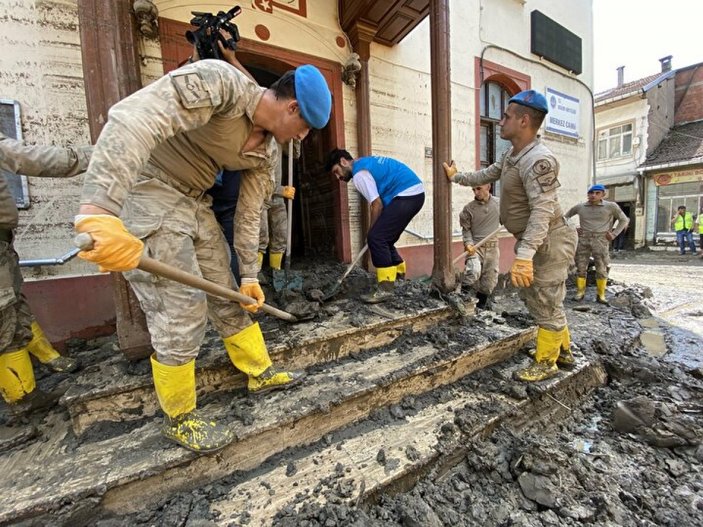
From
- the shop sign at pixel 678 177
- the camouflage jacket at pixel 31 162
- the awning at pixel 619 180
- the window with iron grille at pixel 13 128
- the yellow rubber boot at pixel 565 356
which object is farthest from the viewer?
the awning at pixel 619 180

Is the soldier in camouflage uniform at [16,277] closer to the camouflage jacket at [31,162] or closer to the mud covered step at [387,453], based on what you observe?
the camouflage jacket at [31,162]

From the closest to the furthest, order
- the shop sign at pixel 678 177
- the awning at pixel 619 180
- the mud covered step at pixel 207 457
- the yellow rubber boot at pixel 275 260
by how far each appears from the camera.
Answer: the mud covered step at pixel 207 457 → the yellow rubber boot at pixel 275 260 → the shop sign at pixel 678 177 → the awning at pixel 619 180

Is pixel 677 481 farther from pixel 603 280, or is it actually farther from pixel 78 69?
pixel 78 69

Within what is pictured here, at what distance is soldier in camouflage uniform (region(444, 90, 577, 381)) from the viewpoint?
249 centimetres

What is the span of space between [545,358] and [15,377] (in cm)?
393

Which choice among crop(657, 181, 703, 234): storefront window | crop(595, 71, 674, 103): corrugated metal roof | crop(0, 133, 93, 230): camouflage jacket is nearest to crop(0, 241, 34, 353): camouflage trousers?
crop(0, 133, 93, 230): camouflage jacket

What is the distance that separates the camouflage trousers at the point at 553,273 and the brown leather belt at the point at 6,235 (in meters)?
3.86

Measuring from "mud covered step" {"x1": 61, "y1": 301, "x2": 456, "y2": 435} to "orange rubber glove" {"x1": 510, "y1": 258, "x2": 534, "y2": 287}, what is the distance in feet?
2.84

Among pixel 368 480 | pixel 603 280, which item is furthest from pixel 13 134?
pixel 603 280

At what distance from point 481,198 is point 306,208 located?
274 cm

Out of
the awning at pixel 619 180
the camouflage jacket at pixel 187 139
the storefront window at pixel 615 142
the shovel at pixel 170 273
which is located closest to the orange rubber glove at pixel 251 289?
the shovel at pixel 170 273

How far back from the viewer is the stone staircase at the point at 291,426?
157cm

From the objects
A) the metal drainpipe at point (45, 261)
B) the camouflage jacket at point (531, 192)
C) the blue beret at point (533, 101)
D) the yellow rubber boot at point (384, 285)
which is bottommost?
the yellow rubber boot at point (384, 285)

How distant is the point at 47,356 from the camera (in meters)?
2.48
